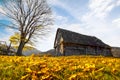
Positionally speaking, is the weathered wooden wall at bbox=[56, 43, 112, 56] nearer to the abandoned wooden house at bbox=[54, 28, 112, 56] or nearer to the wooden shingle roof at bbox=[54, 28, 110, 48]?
the abandoned wooden house at bbox=[54, 28, 112, 56]

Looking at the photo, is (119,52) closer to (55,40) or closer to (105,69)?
(55,40)

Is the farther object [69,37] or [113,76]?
[69,37]

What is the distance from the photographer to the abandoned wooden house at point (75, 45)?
115 ft

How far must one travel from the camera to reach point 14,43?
4819cm

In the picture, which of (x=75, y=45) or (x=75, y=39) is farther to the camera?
(x=75, y=39)

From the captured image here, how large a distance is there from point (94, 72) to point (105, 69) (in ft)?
1.85

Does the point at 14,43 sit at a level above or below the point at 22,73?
above

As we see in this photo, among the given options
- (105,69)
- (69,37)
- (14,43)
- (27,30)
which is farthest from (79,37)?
(105,69)

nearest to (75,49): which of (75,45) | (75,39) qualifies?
(75,45)

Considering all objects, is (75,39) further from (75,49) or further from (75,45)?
(75,49)

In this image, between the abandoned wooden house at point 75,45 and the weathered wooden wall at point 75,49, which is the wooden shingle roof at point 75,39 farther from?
the weathered wooden wall at point 75,49

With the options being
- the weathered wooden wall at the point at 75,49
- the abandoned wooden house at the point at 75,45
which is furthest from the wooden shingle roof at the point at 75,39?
the weathered wooden wall at the point at 75,49

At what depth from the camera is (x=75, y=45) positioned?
36.3 m

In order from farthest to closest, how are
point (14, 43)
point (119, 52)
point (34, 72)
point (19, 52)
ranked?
point (119, 52) < point (14, 43) < point (19, 52) < point (34, 72)
